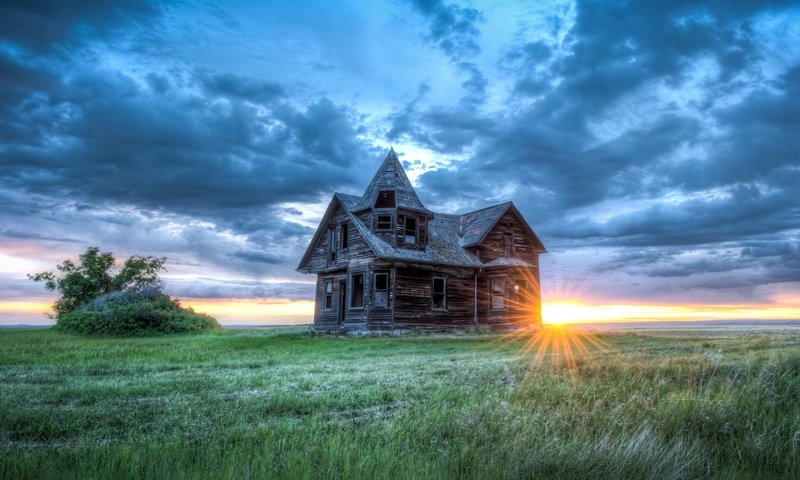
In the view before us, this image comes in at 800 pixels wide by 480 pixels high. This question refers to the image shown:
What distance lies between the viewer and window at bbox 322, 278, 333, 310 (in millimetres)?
31766

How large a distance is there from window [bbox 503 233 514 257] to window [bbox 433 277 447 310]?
599cm

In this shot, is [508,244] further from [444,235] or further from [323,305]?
[323,305]

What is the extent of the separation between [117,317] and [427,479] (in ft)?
88.1

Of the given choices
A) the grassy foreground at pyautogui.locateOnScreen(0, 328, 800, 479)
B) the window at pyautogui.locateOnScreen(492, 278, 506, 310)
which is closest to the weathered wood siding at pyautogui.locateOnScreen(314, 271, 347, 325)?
the window at pyautogui.locateOnScreen(492, 278, 506, 310)

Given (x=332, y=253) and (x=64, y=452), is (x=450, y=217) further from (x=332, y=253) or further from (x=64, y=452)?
(x=64, y=452)

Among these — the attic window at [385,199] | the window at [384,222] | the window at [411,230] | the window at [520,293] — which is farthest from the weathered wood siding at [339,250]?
the window at [520,293]

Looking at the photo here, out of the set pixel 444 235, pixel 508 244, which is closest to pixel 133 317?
pixel 444 235

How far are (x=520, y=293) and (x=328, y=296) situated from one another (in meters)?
12.4

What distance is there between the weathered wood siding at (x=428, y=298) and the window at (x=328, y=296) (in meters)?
5.62

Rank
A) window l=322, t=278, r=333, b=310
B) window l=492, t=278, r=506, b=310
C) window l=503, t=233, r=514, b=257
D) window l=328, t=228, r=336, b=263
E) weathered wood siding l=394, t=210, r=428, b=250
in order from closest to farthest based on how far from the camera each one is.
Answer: weathered wood siding l=394, t=210, r=428, b=250
window l=328, t=228, r=336, b=263
window l=322, t=278, r=333, b=310
window l=492, t=278, r=506, b=310
window l=503, t=233, r=514, b=257

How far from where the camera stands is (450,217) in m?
36.7

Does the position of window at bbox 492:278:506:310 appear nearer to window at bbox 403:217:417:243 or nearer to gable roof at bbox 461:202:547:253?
gable roof at bbox 461:202:547:253

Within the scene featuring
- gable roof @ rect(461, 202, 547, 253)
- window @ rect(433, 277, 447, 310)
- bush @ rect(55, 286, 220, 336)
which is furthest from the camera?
gable roof @ rect(461, 202, 547, 253)

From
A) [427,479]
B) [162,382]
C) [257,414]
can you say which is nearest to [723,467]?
[427,479]
